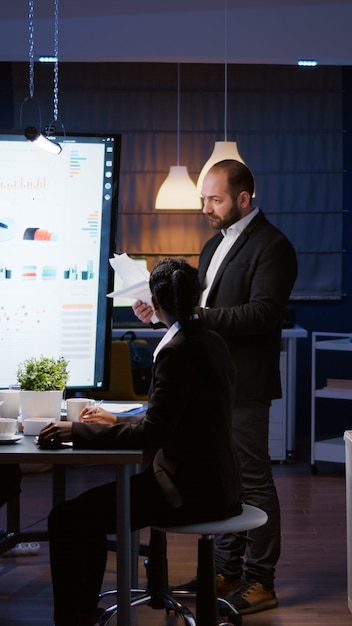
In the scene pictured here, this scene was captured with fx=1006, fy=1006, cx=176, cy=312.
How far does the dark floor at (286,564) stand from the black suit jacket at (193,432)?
31.5 inches

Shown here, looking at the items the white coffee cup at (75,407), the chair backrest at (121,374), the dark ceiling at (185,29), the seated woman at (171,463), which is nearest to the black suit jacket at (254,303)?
the seated woman at (171,463)

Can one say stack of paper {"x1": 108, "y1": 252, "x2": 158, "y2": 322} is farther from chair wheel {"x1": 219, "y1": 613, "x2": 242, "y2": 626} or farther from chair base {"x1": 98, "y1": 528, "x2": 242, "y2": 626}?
chair wheel {"x1": 219, "y1": 613, "x2": 242, "y2": 626}

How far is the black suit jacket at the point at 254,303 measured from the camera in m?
3.72

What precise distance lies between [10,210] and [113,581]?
1.58 m

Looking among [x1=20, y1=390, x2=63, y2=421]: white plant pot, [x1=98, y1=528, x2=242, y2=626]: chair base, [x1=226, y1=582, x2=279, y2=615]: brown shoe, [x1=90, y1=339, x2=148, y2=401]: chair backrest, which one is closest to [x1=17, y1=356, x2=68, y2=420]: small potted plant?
[x1=20, y1=390, x2=63, y2=421]: white plant pot

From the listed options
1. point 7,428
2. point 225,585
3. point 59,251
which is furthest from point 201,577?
point 59,251

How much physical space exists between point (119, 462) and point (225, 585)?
1281 mm

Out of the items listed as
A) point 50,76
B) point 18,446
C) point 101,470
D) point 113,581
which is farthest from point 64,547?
point 50,76

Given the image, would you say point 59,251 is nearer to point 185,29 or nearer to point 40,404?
point 40,404

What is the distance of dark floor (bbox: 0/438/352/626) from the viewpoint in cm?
371

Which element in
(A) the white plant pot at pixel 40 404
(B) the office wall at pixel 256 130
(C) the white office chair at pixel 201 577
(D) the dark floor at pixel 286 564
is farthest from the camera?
(B) the office wall at pixel 256 130

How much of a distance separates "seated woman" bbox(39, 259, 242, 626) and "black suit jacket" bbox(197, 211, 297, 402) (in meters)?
0.64

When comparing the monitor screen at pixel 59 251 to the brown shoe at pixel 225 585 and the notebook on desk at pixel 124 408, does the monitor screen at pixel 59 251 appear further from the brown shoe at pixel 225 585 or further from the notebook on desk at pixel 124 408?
the brown shoe at pixel 225 585

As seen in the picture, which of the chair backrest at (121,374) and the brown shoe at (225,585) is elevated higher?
the chair backrest at (121,374)
